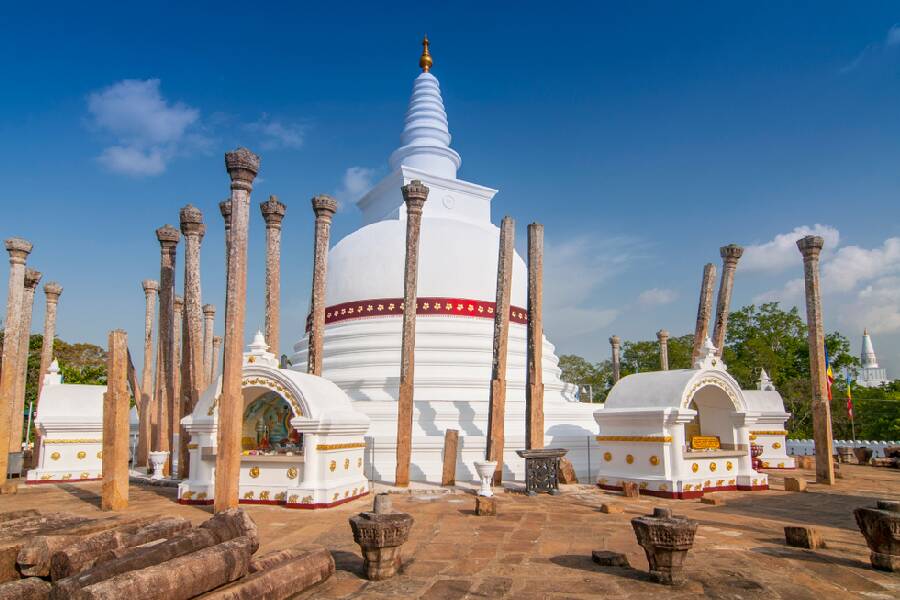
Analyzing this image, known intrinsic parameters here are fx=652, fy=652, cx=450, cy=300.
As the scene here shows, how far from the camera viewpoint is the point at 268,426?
51.1ft

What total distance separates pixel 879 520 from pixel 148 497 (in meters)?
13.1

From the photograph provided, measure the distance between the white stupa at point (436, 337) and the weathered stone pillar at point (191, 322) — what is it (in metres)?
4.37

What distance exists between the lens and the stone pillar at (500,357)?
14953mm

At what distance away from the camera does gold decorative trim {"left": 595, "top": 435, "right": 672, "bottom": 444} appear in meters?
14.3

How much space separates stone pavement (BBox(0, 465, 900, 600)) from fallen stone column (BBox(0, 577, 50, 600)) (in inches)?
94.6

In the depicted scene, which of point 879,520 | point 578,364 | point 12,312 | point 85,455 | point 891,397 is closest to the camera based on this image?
Result: point 879,520

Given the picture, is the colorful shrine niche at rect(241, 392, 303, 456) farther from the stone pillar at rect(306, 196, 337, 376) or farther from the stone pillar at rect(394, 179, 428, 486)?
the stone pillar at rect(394, 179, 428, 486)

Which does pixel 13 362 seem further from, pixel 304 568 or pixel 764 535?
pixel 764 535

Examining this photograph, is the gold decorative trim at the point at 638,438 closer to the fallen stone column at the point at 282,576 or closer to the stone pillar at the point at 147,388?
the fallen stone column at the point at 282,576

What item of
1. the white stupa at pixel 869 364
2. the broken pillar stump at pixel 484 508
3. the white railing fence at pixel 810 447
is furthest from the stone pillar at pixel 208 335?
the white stupa at pixel 869 364

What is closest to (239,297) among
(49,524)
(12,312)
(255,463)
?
(255,463)

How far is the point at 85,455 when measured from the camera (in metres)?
18.3

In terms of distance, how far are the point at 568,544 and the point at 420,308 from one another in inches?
515

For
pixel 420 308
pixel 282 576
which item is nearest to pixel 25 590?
pixel 282 576
